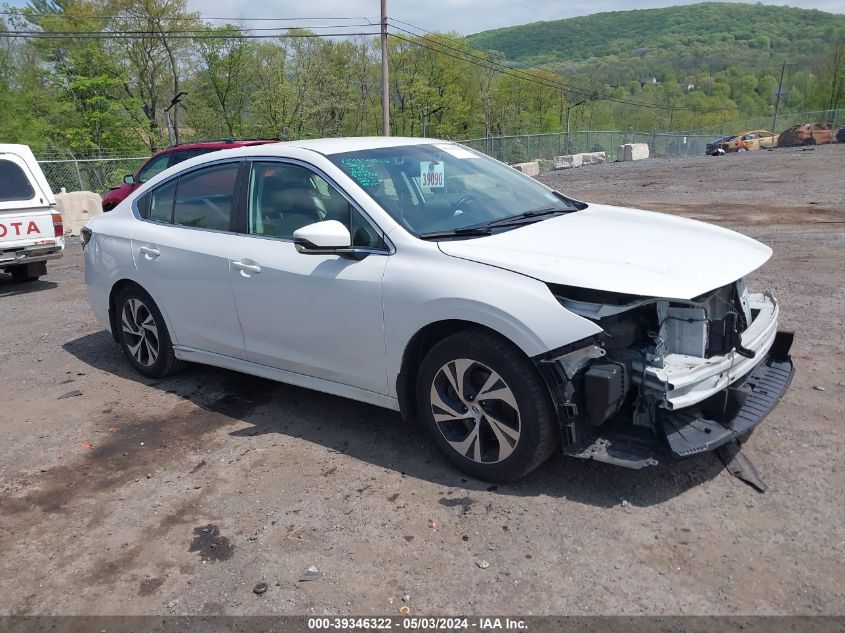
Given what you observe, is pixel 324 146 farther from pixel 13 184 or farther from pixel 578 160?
pixel 578 160

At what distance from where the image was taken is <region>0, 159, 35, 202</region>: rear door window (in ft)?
29.8

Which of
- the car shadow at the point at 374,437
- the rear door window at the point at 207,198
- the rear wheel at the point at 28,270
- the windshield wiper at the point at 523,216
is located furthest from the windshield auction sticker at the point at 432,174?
the rear wheel at the point at 28,270

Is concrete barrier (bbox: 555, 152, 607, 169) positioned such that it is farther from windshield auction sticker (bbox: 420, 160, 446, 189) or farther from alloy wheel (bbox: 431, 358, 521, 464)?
alloy wheel (bbox: 431, 358, 521, 464)

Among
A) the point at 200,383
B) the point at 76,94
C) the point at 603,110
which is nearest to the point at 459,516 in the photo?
the point at 200,383

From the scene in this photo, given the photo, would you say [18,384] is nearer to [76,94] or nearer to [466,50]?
[76,94]

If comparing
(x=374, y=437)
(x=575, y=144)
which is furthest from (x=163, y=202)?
(x=575, y=144)

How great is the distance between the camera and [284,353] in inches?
171

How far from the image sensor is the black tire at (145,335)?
5.24 metres

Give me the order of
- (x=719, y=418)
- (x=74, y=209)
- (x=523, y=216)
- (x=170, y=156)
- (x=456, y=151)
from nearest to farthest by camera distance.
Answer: (x=719, y=418), (x=523, y=216), (x=456, y=151), (x=170, y=156), (x=74, y=209)

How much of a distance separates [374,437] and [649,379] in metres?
1.83

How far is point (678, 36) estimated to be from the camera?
14350cm

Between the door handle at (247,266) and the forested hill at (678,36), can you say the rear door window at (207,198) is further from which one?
the forested hill at (678,36)

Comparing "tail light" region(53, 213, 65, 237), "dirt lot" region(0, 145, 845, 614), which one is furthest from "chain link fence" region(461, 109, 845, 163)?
"dirt lot" region(0, 145, 845, 614)

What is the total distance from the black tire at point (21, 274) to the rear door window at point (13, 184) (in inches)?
52.1
